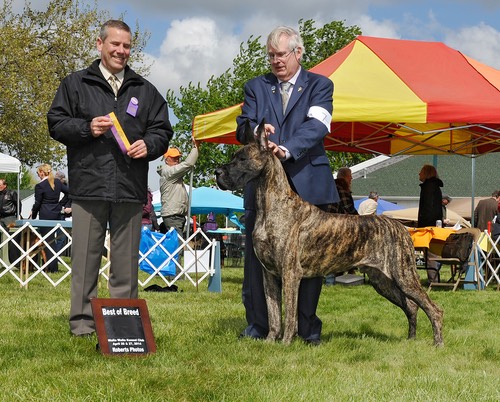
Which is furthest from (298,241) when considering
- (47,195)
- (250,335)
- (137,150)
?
(47,195)

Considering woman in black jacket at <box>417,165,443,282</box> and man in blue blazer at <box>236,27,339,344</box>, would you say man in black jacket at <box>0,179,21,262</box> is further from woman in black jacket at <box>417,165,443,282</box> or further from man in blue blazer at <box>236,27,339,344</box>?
man in blue blazer at <box>236,27,339,344</box>

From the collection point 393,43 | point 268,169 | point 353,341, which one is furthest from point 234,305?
point 393,43

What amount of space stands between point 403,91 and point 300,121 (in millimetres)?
5377

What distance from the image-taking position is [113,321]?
450 cm

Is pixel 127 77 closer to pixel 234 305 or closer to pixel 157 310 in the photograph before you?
pixel 157 310

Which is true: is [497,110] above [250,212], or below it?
above

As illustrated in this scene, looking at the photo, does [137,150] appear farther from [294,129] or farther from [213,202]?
[213,202]

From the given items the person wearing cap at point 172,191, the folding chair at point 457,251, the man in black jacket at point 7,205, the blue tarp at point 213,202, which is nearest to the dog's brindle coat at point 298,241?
the folding chair at point 457,251

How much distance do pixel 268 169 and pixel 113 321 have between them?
4.12 feet

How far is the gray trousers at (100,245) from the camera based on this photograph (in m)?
5.08

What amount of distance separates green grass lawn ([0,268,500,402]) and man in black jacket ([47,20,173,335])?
44 centimetres

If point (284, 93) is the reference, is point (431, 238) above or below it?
below

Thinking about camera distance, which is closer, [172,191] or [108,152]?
[108,152]

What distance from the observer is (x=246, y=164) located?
4727 millimetres
